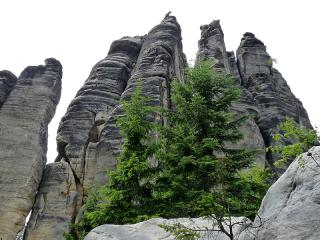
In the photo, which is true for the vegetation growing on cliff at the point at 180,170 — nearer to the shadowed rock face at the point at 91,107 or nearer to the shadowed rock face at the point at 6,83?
the shadowed rock face at the point at 91,107

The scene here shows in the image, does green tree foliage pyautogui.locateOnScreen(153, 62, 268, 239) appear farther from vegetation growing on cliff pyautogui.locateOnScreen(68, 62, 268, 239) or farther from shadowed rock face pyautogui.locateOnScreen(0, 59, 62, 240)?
shadowed rock face pyautogui.locateOnScreen(0, 59, 62, 240)

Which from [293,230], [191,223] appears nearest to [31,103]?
[191,223]

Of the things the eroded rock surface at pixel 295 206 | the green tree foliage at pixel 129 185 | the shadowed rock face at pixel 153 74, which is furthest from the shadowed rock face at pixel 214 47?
the eroded rock surface at pixel 295 206

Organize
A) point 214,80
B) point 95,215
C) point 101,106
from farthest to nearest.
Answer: point 101,106, point 214,80, point 95,215

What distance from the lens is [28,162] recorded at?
23.1 m

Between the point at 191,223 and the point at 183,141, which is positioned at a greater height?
the point at 183,141

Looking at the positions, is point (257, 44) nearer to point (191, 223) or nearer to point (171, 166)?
point (171, 166)

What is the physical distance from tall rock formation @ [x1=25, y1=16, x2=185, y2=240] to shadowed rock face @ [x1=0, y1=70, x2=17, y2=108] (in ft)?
14.4

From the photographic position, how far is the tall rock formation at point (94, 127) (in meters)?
21.2

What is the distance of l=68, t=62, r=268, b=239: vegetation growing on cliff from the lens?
12.8m

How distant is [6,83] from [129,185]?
17.5m

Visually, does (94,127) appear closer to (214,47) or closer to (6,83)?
(6,83)

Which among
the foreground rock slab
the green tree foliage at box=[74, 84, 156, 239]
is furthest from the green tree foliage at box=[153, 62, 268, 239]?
the foreground rock slab

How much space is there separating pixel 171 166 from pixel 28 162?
11.6 metres
